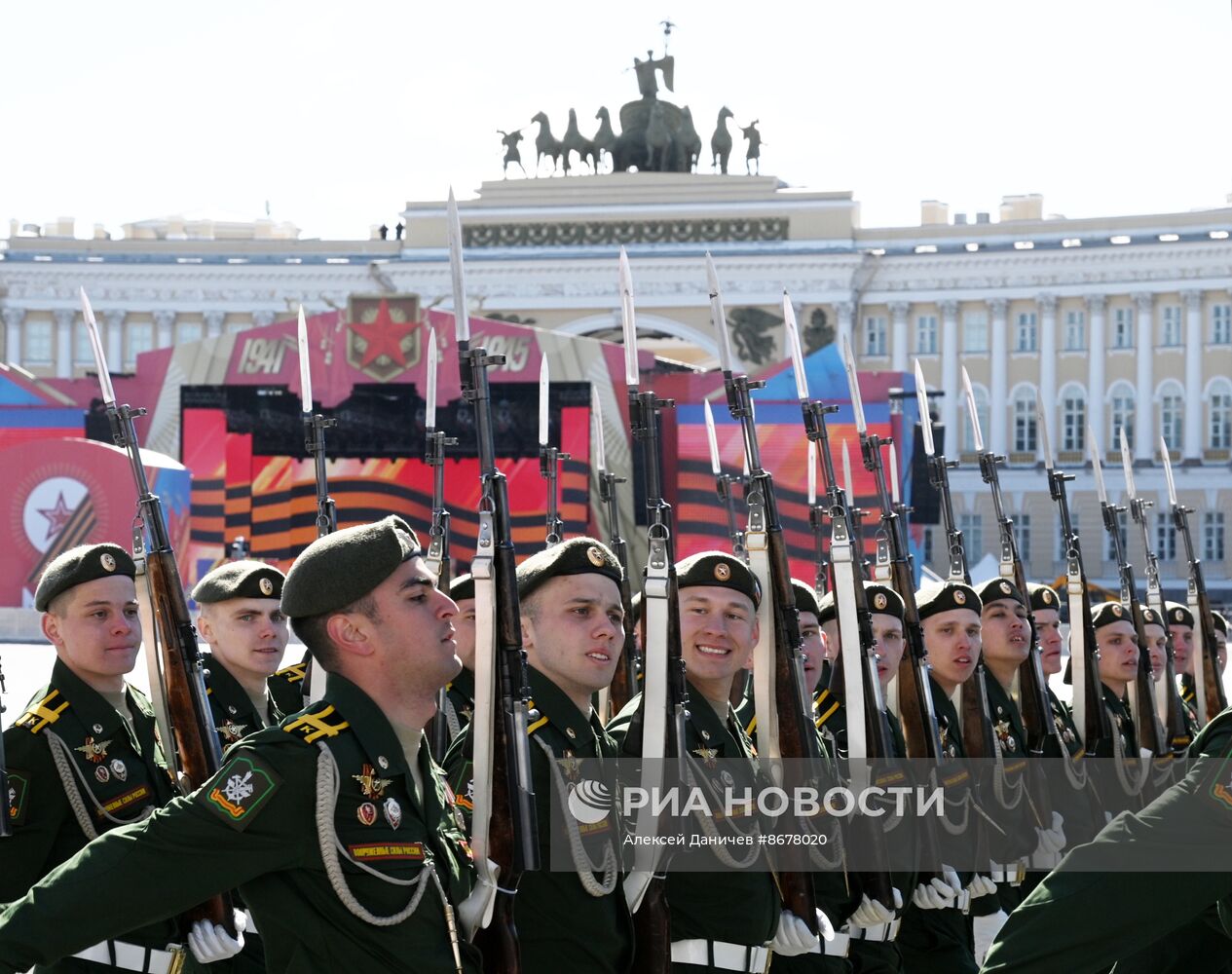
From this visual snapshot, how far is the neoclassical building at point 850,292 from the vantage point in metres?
48.0

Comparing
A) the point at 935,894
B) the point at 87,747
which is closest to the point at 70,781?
the point at 87,747

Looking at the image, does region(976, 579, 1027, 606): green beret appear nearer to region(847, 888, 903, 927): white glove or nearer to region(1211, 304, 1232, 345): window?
region(847, 888, 903, 927): white glove

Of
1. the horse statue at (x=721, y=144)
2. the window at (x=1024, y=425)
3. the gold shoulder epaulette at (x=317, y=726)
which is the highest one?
the horse statue at (x=721, y=144)

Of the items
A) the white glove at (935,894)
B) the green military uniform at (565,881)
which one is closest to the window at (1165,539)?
the white glove at (935,894)

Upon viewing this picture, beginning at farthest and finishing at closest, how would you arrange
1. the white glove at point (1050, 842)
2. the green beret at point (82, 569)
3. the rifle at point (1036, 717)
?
the rifle at point (1036, 717) < the white glove at point (1050, 842) < the green beret at point (82, 569)

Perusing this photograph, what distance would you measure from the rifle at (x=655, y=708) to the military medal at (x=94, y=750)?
4.00ft

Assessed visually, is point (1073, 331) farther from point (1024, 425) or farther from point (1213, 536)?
point (1213, 536)

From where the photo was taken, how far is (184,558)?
1271 inches

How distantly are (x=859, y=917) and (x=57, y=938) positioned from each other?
2.66m

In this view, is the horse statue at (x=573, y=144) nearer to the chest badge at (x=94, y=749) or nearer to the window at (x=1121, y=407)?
the window at (x=1121, y=407)

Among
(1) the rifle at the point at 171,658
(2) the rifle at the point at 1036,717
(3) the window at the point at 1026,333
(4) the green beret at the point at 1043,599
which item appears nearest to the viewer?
(1) the rifle at the point at 171,658

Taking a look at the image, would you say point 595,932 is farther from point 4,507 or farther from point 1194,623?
point 4,507

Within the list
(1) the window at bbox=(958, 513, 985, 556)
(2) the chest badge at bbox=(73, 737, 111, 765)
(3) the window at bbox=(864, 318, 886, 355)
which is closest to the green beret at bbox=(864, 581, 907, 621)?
(2) the chest badge at bbox=(73, 737, 111, 765)

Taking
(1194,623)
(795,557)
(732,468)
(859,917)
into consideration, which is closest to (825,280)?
(732,468)
